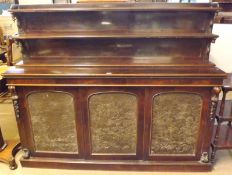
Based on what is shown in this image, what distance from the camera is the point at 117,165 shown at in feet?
6.53

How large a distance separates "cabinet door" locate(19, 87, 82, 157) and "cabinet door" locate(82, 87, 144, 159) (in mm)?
109

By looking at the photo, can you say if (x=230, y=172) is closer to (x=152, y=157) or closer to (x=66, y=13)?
(x=152, y=157)

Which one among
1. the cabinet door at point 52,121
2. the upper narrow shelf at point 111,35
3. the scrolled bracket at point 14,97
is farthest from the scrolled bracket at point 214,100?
the scrolled bracket at point 14,97

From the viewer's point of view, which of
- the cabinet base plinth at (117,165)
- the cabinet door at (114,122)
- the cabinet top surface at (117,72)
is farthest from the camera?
the cabinet base plinth at (117,165)

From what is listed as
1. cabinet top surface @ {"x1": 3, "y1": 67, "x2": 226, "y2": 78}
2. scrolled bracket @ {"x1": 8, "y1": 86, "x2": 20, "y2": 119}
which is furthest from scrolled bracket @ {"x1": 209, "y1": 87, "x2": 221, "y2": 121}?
scrolled bracket @ {"x1": 8, "y1": 86, "x2": 20, "y2": 119}

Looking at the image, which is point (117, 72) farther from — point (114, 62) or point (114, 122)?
point (114, 122)

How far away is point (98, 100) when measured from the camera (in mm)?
1797

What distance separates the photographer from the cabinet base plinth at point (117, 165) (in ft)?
6.42

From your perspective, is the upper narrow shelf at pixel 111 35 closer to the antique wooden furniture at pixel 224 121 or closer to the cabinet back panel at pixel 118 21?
the cabinet back panel at pixel 118 21

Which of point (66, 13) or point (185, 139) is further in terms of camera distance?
point (185, 139)

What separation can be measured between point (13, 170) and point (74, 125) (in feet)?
2.34

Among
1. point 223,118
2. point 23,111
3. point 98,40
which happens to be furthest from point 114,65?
point 223,118

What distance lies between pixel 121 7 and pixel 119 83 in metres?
0.55

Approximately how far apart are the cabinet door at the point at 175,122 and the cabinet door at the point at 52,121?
0.59m
